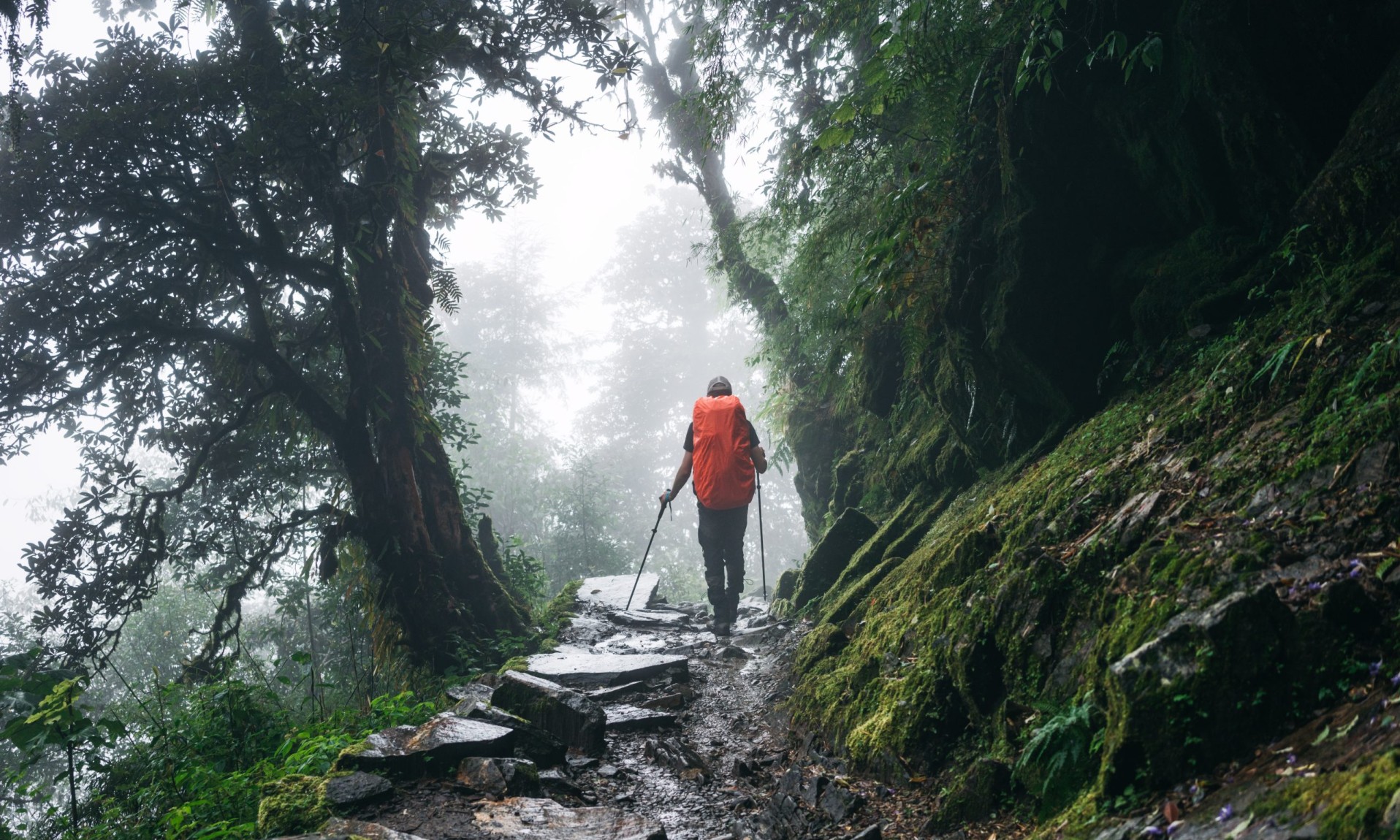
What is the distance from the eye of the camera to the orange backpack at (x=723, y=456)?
8156 mm

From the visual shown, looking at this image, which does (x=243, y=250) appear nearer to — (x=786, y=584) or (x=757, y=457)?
(x=757, y=457)

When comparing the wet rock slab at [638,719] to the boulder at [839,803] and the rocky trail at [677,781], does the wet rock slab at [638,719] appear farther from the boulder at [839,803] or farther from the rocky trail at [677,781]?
the boulder at [839,803]

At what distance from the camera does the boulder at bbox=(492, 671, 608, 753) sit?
431cm

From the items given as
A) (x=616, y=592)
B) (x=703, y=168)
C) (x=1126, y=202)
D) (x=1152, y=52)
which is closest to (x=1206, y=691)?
(x=1152, y=52)

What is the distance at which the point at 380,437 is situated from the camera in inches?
311

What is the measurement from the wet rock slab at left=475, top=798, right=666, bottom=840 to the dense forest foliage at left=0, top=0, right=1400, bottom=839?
95cm

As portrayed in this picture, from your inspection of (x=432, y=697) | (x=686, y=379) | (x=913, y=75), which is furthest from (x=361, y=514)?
(x=686, y=379)

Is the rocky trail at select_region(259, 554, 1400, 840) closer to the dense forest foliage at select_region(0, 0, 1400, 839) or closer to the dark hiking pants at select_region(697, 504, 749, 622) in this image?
the dense forest foliage at select_region(0, 0, 1400, 839)

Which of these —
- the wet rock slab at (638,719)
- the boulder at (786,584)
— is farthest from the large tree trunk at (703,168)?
the wet rock slab at (638,719)

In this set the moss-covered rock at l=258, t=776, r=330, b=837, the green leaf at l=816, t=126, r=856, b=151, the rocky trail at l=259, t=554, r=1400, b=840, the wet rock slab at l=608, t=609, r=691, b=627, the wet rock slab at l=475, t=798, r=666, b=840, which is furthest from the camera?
the wet rock slab at l=608, t=609, r=691, b=627

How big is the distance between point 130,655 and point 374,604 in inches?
703

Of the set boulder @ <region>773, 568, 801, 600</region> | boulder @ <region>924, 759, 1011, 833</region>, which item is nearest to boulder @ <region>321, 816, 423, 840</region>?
boulder @ <region>924, 759, 1011, 833</region>

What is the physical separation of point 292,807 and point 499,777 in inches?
33.8

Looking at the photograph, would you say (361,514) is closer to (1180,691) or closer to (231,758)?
Answer: (231,758)
